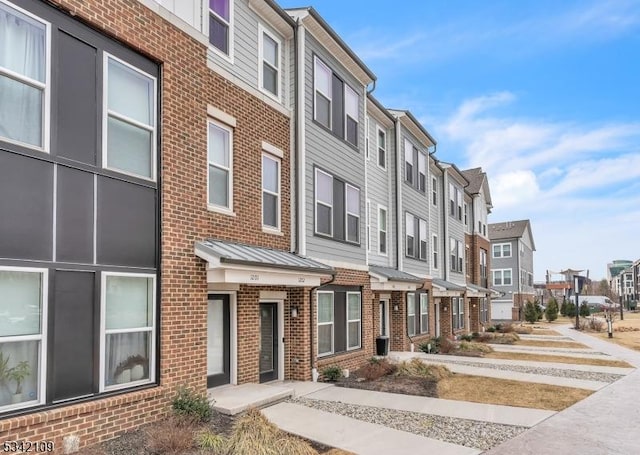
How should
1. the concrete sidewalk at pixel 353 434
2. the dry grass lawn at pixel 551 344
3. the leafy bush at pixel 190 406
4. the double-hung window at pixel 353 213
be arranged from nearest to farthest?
the concrete sidewalk at pixel 353 434 < the leafy bush at pixel 190 406 < the double-hung window at pixel 353 213 < the dry grass lawn at pixel 551 344

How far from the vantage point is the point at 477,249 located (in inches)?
1364

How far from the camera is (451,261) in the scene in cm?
2844

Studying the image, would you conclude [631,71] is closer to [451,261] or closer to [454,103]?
[454,103]

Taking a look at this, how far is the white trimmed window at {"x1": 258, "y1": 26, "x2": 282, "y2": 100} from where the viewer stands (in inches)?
491

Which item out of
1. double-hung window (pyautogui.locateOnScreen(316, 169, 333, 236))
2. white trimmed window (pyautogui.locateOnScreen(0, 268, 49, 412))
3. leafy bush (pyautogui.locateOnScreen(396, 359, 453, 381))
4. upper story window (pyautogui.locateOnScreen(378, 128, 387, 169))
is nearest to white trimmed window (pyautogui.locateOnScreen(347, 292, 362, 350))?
leafy bush (pyautogui.locateOnScreen(396, 359, 453, 381))

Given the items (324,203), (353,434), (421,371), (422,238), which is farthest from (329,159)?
(422,238)

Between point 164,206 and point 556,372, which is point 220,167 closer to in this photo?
point 164,206

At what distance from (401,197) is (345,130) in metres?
5.72

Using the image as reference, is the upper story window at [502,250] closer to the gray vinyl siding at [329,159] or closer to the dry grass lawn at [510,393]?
the gray vinyl siding at [329,159]

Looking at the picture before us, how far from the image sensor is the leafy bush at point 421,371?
1405 cm

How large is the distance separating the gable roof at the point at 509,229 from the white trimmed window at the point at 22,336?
5304 cm

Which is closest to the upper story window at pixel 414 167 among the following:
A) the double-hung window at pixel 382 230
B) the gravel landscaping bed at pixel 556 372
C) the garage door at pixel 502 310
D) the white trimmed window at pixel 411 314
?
the double-hung window at pixel 382 230

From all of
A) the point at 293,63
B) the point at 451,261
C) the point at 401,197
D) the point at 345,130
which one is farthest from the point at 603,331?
the point at 293,63

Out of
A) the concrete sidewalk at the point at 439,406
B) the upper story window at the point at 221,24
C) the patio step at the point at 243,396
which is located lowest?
the concrete sidewalk at the point at 439,406
